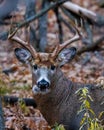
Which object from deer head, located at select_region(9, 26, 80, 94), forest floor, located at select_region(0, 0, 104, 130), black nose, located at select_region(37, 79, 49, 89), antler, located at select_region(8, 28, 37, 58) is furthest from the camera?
forest floor, located at select_region(0, 0, 104, 130)

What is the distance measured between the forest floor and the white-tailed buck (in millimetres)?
403

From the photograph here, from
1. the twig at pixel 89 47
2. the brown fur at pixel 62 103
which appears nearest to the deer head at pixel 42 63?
the brown fur at pixel 62 103

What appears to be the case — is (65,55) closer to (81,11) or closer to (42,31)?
(81,11)

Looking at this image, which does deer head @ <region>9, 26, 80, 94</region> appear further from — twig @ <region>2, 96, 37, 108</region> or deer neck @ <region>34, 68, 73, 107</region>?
twig @ <region>2, 96, 37, 108</region>

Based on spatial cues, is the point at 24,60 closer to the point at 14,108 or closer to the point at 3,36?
the point at 14,108

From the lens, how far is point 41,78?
24.4 ft

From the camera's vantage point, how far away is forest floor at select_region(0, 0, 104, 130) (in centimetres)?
812

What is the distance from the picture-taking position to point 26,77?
35.7 ft

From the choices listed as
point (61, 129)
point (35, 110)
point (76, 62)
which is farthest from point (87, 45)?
point (61, 129)

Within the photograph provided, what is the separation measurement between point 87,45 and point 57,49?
5.42 metres

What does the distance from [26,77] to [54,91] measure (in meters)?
3.23

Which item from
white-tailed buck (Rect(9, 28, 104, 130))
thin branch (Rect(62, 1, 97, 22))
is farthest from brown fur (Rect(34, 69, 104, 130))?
thin branch (Rect(62, 1, 97, 22))

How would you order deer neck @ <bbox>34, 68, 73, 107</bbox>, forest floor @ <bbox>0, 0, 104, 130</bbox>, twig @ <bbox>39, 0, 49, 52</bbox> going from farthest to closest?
1. twig @ <bbox>39, 0, 49, 52</bbox>
2. forest floor @ <bbox>0, 0, 104, 130</bbox>
3. deer neck @ <bbox>34, 68, 73, 107</bbox>

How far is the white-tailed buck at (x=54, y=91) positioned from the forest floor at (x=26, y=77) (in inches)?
15.9
